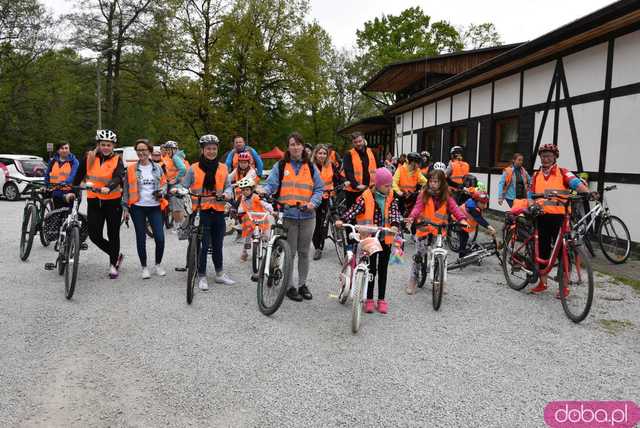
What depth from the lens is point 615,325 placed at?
16.8 feet

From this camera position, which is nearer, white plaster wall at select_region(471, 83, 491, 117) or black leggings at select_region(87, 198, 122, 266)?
black leggings at select_region(87, 198, 122, 266)

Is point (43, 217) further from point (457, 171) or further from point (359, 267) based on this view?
point (457, 171)

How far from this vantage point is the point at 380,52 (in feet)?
162

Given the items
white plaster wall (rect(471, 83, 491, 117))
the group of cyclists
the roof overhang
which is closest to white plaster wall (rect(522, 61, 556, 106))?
the roof overhang

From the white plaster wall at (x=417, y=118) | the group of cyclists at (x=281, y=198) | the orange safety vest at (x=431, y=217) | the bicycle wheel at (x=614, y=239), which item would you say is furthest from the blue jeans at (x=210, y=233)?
the white plaster wall at (x=417, y=118)

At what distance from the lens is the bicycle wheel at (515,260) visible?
249 inches

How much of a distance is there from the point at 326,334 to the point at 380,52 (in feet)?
158

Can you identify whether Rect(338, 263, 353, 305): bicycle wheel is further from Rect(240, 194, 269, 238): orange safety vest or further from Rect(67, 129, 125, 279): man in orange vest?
Rect(67, 129, 125, 279): man in orange vest

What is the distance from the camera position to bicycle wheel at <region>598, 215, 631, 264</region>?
26.5ft

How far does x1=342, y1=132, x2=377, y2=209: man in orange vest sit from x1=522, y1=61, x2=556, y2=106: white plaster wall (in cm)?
601

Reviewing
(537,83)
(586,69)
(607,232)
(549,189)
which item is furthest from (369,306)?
(537,83)

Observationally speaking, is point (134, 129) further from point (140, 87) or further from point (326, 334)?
point (326, 334)

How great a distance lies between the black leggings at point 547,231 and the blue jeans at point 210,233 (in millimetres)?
3884

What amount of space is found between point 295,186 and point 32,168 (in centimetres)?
1664
